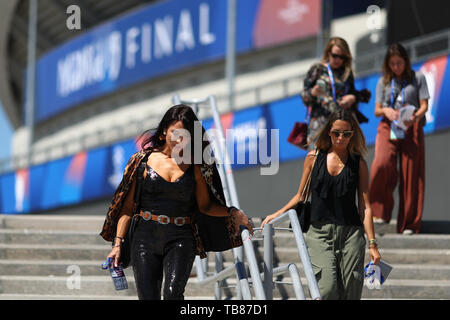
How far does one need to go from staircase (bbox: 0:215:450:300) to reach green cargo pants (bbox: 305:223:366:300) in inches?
60.7

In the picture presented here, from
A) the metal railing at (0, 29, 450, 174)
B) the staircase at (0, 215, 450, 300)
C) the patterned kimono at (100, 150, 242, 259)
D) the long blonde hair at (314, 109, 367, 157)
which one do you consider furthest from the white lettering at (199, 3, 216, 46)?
the patterned kimono at (100, 150, 242, 259)

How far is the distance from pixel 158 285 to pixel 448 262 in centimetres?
379

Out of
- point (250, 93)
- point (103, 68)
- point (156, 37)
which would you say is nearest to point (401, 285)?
point (250, 93)

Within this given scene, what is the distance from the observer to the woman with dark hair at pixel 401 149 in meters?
7.77

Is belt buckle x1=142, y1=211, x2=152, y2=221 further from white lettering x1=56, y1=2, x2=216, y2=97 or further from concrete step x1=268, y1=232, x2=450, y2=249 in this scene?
white lettering x1=56, y1=2, x2=216, y2=97

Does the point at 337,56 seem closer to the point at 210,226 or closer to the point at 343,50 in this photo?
the point at 343,50

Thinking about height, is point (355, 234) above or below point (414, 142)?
below

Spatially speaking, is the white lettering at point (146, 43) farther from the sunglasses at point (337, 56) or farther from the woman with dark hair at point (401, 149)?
the sunglasses at point (337, 56)

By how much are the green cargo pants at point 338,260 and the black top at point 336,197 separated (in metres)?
0.05

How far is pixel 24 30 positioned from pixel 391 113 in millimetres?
32300

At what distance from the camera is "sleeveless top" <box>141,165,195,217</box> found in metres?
4.64

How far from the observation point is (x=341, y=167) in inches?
203

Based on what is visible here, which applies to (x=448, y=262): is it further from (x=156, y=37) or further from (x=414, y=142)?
(x=156, y=37)

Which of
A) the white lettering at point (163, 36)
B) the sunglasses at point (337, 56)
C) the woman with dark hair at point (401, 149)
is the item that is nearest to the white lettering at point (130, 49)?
the white lettering at point (163, 36)
